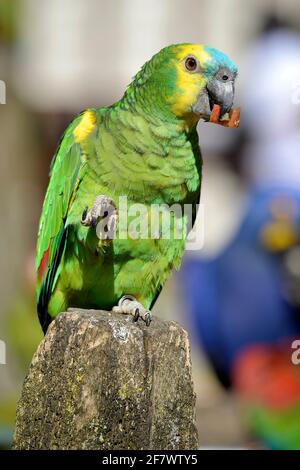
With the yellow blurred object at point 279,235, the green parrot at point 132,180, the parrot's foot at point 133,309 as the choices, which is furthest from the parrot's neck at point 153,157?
the yellow blurred object at point 279,235

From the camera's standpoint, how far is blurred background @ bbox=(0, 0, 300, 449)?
6977mm

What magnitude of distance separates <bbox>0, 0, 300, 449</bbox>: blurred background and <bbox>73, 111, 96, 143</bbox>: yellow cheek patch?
3.30 metres

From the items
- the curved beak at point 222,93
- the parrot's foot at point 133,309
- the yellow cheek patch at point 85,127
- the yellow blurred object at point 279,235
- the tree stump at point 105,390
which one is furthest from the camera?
the yellow blurred object at point 279,235

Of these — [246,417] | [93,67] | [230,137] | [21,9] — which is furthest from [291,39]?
[246,417]

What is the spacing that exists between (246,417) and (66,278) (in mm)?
2929

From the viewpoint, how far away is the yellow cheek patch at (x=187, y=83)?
3477 mm

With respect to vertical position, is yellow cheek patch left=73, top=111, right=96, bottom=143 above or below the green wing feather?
above

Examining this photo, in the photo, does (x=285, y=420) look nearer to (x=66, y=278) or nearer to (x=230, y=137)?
(x=66, y=278)

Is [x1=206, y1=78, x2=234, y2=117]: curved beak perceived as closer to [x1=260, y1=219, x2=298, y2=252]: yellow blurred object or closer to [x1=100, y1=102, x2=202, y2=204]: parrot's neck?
[x1=100, y1=102, x2=202, y2=204]: parrot's neck

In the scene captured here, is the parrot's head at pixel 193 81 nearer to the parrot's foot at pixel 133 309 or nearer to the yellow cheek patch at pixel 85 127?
the yellow cheek patch at pixel 85 127

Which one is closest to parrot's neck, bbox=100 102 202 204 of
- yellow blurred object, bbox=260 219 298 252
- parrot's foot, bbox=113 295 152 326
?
parrot's foot, bbox=113 295 152 326

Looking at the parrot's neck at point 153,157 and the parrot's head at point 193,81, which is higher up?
the parrot's head at point 193,81

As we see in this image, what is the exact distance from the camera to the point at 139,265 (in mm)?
3631

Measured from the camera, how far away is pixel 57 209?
3627 millimetres
